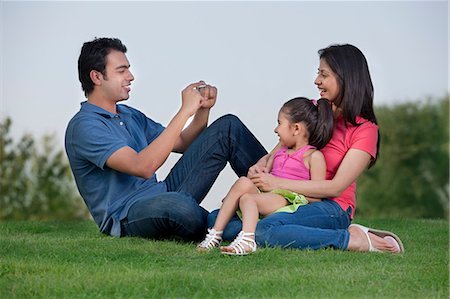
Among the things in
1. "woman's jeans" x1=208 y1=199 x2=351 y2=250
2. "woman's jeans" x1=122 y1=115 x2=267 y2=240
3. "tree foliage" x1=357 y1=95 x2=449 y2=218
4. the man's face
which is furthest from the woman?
"tree foliage" x1=357 y1=95 x2=449 y2=218

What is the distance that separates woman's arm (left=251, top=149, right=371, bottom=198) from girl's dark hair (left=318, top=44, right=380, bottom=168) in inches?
7.1

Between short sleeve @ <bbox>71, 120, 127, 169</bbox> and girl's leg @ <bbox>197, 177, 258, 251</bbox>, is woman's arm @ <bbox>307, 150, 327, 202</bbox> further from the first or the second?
short sleeve @ <bbox>71, 120, 127, 169</bbox>

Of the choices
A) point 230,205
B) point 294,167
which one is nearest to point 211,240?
point 230,205

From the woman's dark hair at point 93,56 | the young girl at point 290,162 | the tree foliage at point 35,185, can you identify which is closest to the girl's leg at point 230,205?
the young girl at point 290,162

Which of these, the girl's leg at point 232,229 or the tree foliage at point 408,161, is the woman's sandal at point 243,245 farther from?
the tree foliage at point 408,161

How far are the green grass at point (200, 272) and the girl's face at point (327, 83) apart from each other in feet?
2.82

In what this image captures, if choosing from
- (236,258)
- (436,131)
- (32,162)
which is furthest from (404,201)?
(236,258)

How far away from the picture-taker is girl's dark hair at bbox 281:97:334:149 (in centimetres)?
432

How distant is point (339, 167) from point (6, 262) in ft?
5.72

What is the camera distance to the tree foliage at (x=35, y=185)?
13320 millimetres

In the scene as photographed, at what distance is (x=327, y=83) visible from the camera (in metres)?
4.35

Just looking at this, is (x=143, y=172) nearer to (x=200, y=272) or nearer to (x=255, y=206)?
(x=255, y=206)

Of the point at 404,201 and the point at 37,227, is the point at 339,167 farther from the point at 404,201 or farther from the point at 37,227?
the point at 404,201

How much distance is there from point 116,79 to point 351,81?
4.35 feet
